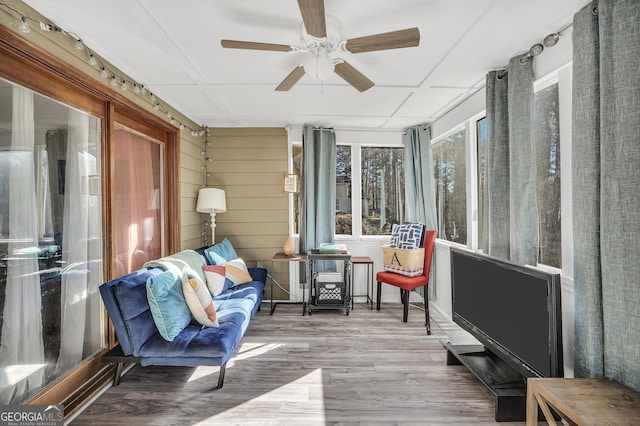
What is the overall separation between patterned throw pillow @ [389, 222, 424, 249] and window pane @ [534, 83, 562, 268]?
1375 mm

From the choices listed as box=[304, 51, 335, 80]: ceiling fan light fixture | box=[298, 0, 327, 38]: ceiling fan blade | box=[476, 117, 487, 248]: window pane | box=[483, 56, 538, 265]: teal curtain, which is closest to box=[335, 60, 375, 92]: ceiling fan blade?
box=[304, 51, 335, 80]: ceiling fan light fixture

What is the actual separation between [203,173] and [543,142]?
12.8 feet

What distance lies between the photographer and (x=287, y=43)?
2.23 meters

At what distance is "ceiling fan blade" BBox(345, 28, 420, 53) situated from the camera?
171 cm

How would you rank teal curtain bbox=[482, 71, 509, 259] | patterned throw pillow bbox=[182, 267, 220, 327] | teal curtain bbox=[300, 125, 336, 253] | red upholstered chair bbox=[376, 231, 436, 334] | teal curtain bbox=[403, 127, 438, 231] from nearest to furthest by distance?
patterned throw pillow bbox=[182, 267, 220, 327] < teal curtain bbox=[482, 71, 509, 259] < red upholstered chair bbox=[376, 231, 436, 334] < teal curtain bbox=[403, 127, 438, 231] < teal curtain bbox=[300, 125, 336, 253]

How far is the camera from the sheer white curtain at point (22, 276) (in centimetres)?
171

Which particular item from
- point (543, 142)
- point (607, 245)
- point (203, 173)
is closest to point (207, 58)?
point (203, 173)

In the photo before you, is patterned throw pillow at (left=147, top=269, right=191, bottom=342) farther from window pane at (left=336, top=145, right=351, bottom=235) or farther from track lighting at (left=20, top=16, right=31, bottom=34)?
window pane at (left=336, top=145, right=351, bottom=235)

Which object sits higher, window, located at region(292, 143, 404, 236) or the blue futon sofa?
window, located at region(292, 143, 404, 236)

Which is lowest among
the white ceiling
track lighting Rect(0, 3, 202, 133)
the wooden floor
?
the wooden floor

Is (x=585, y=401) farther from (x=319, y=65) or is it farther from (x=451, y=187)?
(x=451, y=187)

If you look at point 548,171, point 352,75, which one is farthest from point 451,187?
point 352,75

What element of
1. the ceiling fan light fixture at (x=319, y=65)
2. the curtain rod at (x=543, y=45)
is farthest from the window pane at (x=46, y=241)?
the curtain rod at (x=543, y=45)

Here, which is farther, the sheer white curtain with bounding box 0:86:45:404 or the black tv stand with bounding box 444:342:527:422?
the black tv stand with bounding box 444:342:527:422
